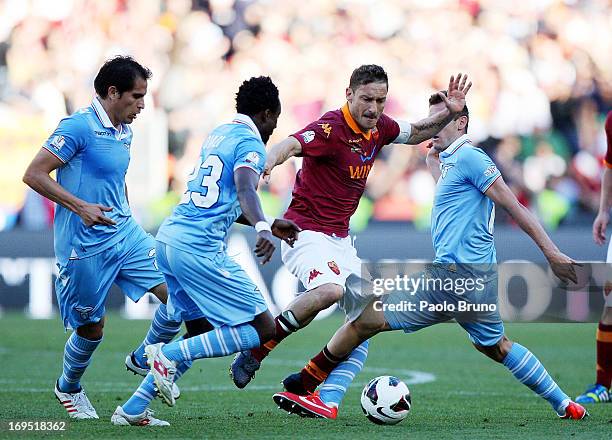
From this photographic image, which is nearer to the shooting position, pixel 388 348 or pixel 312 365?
pixel 312 365

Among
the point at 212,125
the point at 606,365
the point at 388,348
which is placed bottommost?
the point at 388,348

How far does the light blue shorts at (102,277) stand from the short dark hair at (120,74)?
97cm

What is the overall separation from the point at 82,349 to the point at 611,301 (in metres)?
3.96

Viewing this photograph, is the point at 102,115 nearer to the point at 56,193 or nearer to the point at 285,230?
the point at 56,193

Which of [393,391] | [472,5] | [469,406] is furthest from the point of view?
[472,5]

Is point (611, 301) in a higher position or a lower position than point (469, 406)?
higher

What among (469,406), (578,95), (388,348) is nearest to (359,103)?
(469,406)

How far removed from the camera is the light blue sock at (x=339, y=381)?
7.00 meters

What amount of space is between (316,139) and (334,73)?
10.5m

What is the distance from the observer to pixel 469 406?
7.70 meters

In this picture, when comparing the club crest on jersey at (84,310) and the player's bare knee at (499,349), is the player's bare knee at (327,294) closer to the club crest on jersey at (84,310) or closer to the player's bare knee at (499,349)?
the player's bare knee at (499,349)

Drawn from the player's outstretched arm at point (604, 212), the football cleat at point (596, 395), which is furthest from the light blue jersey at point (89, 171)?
the player's outstretched arm at point (604, 212)

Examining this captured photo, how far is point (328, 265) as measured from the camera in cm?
699

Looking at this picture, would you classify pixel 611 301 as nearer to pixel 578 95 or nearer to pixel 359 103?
pixel 359 103
